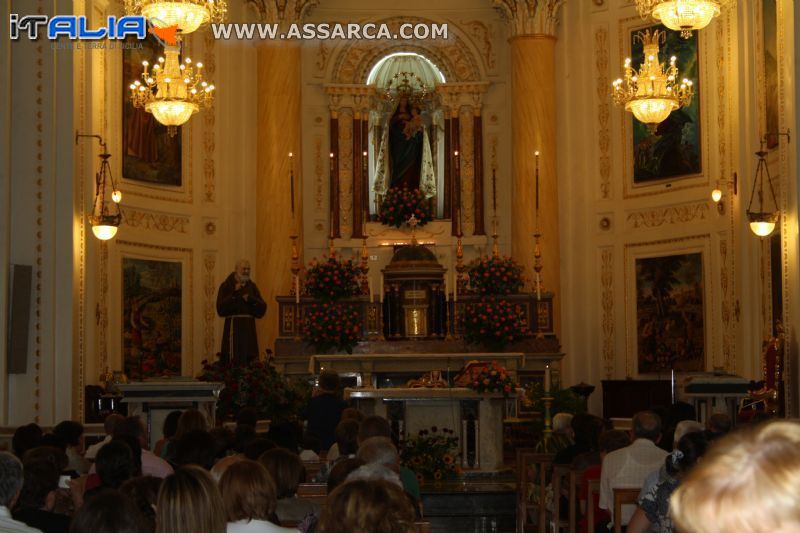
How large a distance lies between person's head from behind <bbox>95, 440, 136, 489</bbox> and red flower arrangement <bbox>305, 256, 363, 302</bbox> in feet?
44.6

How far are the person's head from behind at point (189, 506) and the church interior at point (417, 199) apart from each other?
1053 centimetres

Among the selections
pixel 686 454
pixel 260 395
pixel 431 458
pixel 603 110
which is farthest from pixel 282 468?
pixel 603 110

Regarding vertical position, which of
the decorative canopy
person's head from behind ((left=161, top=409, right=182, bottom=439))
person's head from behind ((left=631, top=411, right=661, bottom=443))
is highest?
the decorative canopy

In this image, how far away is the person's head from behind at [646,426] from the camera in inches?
344

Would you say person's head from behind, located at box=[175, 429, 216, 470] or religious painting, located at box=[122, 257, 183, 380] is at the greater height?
religious painting, located at box=[122, 257, 183, 380]

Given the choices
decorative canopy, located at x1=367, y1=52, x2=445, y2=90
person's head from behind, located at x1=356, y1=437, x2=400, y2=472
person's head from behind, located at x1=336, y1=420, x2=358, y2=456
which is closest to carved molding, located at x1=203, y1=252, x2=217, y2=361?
decorative canopy, located at x1=367, y1=52, x2=445, y2=90

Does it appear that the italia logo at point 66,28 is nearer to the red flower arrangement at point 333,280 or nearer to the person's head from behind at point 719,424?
the red flower arrangement at point 333,280

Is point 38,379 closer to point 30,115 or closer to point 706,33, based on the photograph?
point 30,115

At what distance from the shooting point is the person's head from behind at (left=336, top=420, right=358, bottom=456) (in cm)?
900

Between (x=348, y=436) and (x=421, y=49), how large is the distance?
52.2 ft

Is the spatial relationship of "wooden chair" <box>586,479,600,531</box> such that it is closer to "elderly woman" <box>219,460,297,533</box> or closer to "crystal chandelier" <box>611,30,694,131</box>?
"elderly woman" <box>219,460,297,533</box>

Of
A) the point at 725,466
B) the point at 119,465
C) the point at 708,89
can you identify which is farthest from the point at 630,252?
the point at 725,466

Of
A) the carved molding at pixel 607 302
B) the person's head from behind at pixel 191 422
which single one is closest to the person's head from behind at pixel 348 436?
the person's head from behind at pixel 191 422

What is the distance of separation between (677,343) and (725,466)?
798 inches
